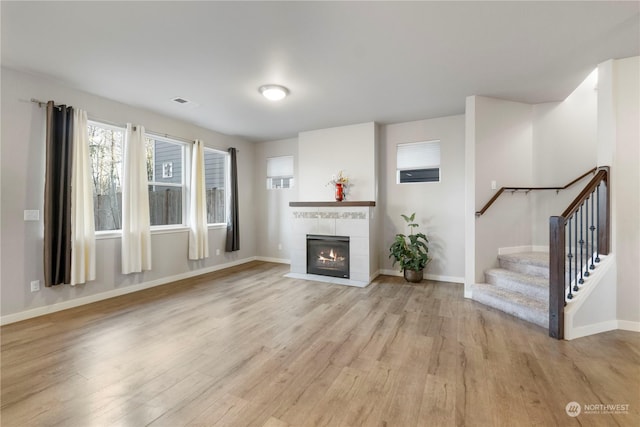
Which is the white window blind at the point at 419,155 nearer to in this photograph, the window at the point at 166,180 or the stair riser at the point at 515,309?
the stair riser at the point at 515,309

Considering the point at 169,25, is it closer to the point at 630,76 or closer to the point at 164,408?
the point at 164,408

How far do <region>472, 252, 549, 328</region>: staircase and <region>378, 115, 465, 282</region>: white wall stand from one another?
2.75 feet

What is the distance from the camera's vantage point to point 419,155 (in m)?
4.82

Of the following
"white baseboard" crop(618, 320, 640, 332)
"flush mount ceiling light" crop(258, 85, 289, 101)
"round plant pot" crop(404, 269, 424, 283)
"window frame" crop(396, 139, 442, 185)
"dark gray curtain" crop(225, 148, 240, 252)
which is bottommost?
"white baseboard" crop(618, 320, 640, 332)

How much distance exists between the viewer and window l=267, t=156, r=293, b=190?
20.2 ft

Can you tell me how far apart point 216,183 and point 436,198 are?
4374mm

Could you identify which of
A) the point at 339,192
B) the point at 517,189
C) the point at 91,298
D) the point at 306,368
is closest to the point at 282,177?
the point at 339,192

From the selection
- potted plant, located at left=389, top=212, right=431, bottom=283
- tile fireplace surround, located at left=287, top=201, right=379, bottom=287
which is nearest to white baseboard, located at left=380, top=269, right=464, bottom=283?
potted plant, located at left=389, top=212, right=431, bottom=283

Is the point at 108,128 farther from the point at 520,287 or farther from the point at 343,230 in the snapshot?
the point at 520,287

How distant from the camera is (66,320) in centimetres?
304

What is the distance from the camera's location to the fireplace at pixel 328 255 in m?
4.75

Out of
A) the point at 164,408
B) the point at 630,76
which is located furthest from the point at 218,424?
the point at 630,76

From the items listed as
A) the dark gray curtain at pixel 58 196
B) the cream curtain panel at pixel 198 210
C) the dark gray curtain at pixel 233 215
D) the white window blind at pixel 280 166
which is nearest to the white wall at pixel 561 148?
the white window blind at pixel 280 166

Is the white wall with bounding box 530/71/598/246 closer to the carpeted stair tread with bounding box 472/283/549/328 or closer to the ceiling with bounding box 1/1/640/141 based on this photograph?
the ceiling with bounding box 1/1/640/141
